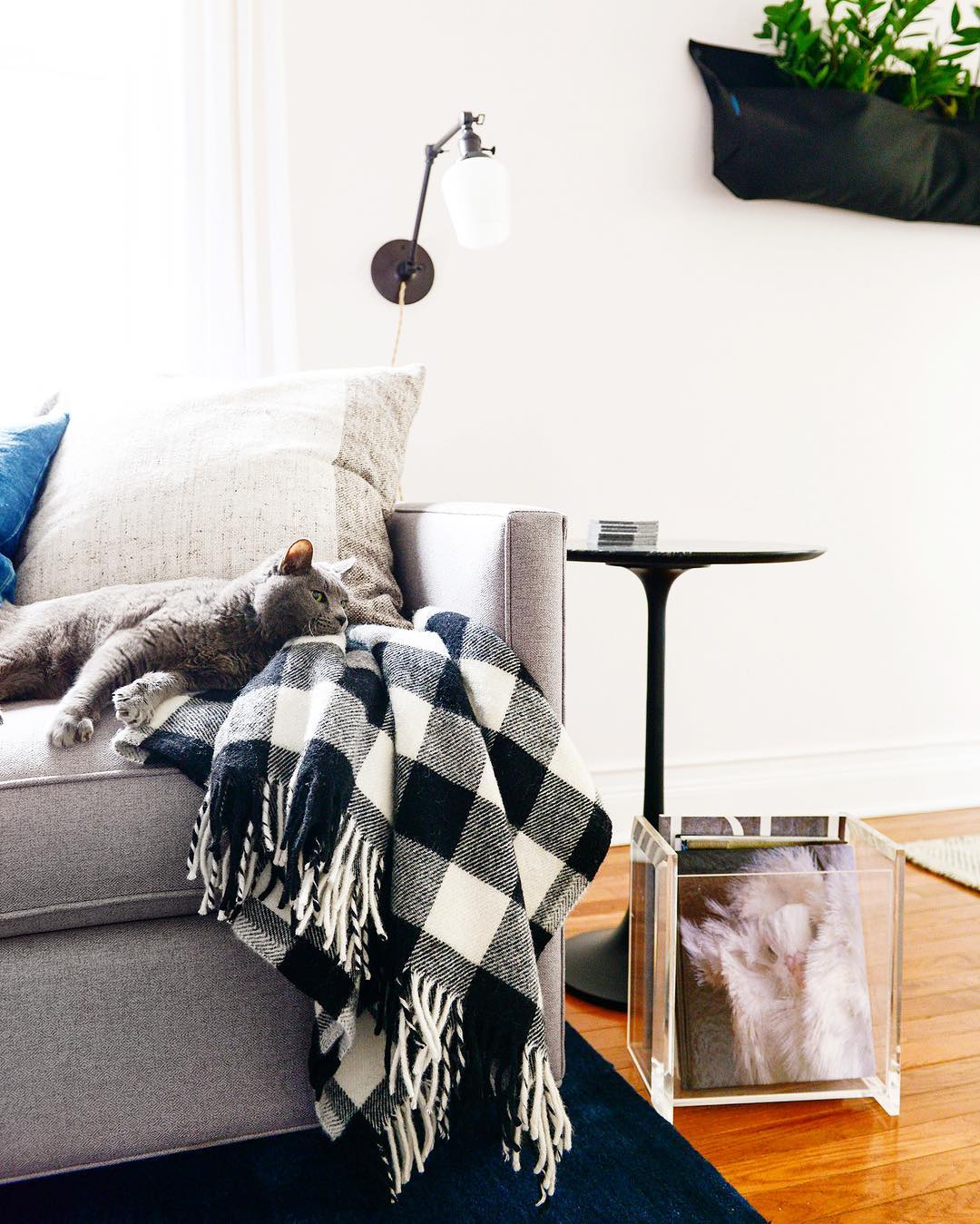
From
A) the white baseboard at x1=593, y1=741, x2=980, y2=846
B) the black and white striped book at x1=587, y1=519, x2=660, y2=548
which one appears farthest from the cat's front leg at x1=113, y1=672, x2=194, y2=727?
the white baseboard at x1=593, y1=741, x2=980, y2=846

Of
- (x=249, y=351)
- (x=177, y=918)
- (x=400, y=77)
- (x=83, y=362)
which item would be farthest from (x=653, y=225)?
(x=177, y=918)

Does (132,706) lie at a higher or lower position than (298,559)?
lower

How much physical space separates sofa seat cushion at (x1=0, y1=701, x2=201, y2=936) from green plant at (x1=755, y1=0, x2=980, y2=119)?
209 cm

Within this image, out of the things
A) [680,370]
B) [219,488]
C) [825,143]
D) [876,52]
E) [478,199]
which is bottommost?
[219,488]

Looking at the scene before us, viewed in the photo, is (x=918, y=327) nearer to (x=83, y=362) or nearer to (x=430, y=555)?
(x=430, y=555)

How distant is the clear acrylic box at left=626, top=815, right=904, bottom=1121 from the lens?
1240 millimetres

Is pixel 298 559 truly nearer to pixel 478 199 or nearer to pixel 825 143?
pixel 478 199

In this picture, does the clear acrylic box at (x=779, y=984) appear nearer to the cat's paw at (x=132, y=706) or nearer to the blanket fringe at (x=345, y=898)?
the blanket fringe at (x=345, y=898)

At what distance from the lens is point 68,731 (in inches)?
39.7

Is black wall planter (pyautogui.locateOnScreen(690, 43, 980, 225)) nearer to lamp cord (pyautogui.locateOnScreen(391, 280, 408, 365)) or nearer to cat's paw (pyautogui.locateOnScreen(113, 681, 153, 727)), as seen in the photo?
lamp cord (pyautogui.locateOnScreen(391, 280, 408, 365))

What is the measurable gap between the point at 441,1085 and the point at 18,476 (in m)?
1.02

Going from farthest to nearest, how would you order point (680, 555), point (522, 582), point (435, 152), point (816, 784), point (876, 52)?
1. point (816, 784)
2. point (876, 52)
3. point (435, 152)
4. point (680, 555)
5. point (522, 582)

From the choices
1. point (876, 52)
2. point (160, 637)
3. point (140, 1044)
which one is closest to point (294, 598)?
point (160, 637)

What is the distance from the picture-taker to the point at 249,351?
6.51ft
